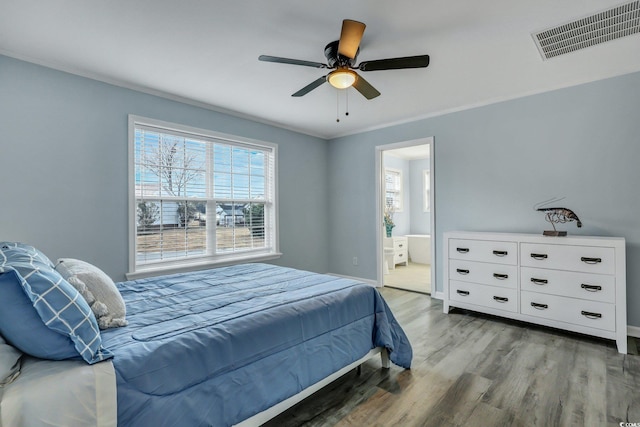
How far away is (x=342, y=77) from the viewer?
7.50 feet

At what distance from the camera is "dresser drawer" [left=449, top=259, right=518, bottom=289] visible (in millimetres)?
3205

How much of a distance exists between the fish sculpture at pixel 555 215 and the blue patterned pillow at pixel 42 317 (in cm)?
371

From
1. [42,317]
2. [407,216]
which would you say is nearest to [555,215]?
[42,317]

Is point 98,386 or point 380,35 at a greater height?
point 380,35

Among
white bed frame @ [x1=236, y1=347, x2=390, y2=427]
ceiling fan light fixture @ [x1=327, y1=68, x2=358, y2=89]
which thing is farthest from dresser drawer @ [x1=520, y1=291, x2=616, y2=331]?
ceiling fan light fixture @ [x1=327, y1=68, x2=358, y2=89]

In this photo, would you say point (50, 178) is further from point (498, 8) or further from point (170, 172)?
point (498, 8)

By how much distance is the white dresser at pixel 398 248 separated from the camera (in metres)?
6.27

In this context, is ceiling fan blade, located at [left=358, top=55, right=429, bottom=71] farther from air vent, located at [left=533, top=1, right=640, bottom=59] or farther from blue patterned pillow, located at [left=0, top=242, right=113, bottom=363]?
blue patterned pillow, located at [left=0, top=242, right=113, bottom=363]

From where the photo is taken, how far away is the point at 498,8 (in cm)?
200

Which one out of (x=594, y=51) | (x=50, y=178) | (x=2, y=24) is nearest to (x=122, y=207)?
(x=50, y=178)

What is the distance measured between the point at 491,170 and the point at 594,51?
147cm

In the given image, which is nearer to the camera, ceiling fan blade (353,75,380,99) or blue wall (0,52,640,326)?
ceiling fan blade (353,75,380,99)

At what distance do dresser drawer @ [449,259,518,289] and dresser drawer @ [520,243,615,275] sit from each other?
174 millimetres

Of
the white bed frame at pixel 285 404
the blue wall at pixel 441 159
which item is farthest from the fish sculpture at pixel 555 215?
the white bed frame at pixel 285 404
